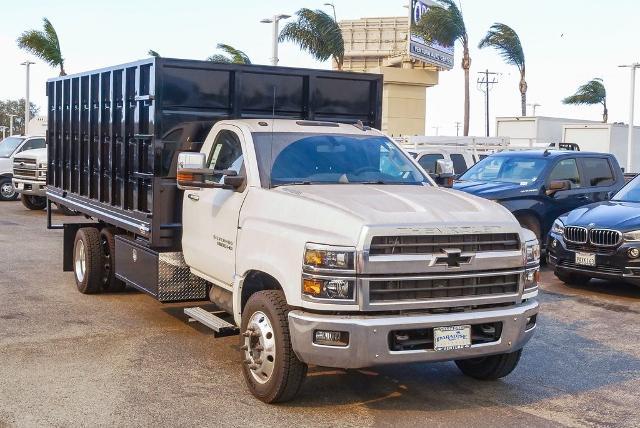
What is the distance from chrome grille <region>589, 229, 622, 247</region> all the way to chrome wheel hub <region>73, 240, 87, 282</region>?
6365 millimetres

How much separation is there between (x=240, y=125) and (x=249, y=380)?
7.35ft

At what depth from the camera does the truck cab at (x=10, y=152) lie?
81.4 ft

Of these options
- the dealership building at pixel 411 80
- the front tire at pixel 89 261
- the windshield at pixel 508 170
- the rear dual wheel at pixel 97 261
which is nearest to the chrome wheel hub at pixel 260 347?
the rear dual wheel at pixel 97 261

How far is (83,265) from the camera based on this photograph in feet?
34.6

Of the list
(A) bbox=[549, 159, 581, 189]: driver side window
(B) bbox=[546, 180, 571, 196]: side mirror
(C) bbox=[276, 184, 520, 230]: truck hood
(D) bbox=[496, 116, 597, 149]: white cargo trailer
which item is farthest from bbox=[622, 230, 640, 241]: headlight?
(D) bbox=[496, 116, 597, 149]: white cargo trailer

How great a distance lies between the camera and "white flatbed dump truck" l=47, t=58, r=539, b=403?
577 centimetres

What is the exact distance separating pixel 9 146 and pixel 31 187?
439 centimetres

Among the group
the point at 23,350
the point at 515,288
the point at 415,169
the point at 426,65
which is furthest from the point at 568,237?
the point at 426,65

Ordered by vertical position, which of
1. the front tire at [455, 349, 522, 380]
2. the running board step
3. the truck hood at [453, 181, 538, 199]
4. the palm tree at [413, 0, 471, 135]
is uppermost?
the palm tree at [413, 0, 471, 135]

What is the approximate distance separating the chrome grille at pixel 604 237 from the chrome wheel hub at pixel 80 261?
6365mm

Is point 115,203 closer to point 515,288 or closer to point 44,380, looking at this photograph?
point 44,380

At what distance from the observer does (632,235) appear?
36.1 feet

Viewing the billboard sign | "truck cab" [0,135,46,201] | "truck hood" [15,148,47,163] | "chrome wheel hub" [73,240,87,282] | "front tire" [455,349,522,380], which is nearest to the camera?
"front tire" [455,349,522,380]

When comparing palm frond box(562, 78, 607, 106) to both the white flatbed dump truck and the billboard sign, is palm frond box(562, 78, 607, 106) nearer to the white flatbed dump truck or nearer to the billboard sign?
the billboard sign
